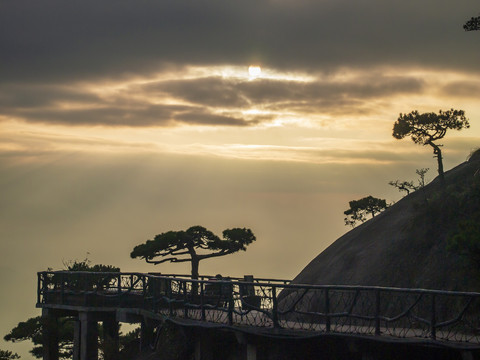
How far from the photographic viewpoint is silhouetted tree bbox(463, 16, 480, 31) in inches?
1632

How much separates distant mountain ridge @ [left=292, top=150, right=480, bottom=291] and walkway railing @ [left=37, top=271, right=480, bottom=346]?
1.90 metres

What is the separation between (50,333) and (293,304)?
23.4 m

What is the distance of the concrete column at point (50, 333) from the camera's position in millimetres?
46594

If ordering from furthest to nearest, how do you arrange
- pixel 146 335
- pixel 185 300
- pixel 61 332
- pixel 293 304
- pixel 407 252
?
pixel 61 332
pixel 146 335
pixel 407 252
pixel 185 300
pixel 293 304

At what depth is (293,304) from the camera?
1137 inches

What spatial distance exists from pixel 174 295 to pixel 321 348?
1048 centimetres

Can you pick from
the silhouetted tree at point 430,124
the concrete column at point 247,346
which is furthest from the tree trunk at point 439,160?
the concrete column at point 247,346

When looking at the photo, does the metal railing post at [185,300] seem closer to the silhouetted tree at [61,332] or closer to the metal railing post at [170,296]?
the metal railing post at [170,296]

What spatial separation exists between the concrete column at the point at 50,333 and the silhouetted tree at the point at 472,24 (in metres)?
30.2

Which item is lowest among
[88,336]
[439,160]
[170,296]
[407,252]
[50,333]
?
[88,336]

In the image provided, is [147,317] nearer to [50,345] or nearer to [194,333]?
[194,333]

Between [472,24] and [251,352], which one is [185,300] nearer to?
[251,352]

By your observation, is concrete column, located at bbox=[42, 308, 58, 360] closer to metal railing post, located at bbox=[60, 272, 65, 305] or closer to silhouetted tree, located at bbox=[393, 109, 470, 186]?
metal railing post, located at bbox=[60, 272, 65, 305]

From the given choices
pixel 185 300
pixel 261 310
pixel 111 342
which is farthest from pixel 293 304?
pixel 111 342
